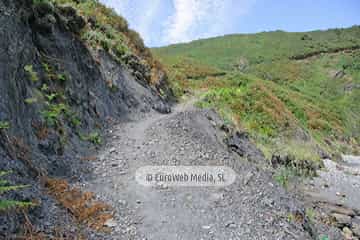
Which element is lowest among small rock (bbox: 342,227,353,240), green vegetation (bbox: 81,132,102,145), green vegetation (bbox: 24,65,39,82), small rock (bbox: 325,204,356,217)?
small rock (bbox: 342,227,353,240)

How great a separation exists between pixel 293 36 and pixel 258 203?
74.2m

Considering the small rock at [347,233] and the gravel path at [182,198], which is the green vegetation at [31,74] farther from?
the small rock at [347,233]

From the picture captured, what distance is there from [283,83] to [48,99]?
4614cm

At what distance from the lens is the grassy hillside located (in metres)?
21.3

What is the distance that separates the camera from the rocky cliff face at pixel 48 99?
478 centimetres

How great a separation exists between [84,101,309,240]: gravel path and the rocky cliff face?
767 millimetres

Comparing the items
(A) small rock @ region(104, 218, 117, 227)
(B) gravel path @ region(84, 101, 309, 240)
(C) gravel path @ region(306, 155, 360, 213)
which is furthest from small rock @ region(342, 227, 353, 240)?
(A) small rock @ region(104, 218, 117, 227)

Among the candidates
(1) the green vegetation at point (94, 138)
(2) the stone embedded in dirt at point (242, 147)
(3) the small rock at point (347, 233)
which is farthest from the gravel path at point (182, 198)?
(3) the small rock at point (347, 233)

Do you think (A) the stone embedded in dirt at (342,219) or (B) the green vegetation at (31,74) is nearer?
(B) the green vegetation at (31,74)

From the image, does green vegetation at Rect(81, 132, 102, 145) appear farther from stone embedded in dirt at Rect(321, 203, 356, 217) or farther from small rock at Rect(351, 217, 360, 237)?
stone embedded in dirt at Rect(321, 203, 356, 217)

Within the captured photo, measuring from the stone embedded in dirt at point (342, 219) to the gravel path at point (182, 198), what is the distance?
11.8ft

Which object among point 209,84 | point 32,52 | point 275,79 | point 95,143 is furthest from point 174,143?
point 275,79

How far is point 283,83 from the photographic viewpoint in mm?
49344

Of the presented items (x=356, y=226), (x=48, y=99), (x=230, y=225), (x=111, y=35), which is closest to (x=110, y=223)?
(x=230, y=225)
